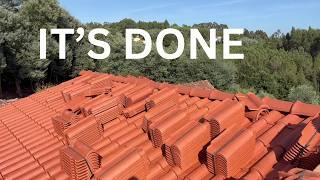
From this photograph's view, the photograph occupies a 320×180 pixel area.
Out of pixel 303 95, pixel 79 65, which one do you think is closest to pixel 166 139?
pixel 79 65

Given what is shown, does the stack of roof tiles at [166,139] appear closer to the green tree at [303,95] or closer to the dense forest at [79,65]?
the dense forest at [79,65]

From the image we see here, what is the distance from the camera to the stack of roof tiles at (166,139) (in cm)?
331

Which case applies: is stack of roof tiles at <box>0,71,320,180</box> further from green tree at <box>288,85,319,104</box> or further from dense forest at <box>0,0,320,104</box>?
green tree at <box>288,85,319,104</box>

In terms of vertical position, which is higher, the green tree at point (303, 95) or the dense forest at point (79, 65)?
the dense forest at point (79, 65)

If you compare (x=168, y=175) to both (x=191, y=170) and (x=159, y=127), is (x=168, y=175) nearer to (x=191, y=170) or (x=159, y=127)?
(x=191, y=170)

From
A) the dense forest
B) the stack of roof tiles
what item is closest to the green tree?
the dense forest

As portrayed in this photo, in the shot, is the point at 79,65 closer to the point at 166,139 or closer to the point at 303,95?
the point at 303,95

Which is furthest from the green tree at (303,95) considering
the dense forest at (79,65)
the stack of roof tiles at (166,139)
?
the stack of roof tiles at (166,139)

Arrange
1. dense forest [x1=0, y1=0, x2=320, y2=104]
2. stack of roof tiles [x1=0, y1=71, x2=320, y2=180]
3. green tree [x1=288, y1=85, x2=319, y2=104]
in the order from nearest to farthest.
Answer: stack of roof tiles [x1=0, y1=71, x2=320, y2=180] → dense forest [x1=0, y1=0, x2=320, y2=104] → green tree [x1=288, y1=85, x2=319, y2=104]

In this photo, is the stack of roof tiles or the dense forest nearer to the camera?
the stack of roof tiles

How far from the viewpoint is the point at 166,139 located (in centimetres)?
396

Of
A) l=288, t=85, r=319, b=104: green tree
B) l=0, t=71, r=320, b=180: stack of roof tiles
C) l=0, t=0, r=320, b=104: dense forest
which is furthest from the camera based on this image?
l=288, t=85, r=319, b=104: green tree

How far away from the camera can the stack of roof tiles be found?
3.31 meters

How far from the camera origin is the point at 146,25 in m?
87.3
